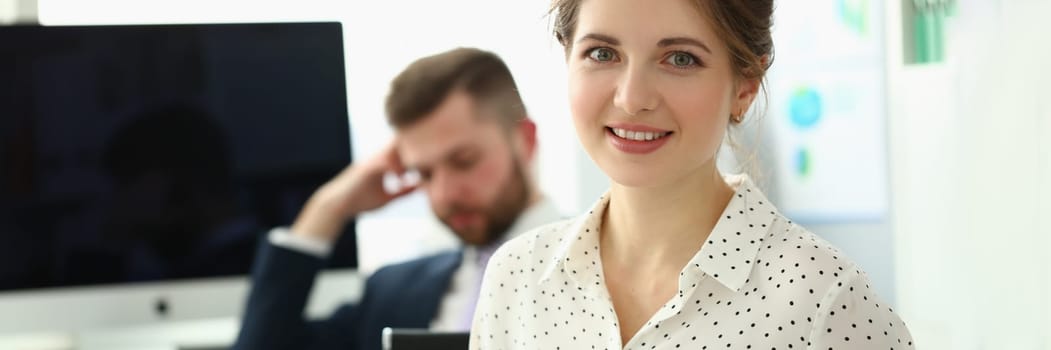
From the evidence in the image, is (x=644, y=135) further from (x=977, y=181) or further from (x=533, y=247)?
(x=977, y=181)

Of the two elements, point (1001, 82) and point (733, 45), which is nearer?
point (733, 45)

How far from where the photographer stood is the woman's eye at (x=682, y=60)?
1.22 meters

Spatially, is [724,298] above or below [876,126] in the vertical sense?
below

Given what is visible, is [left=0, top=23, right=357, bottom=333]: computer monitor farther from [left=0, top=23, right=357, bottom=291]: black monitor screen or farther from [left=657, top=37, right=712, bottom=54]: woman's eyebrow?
[left=657, top=37, right=712, bottom=54]: woman's eyebrow

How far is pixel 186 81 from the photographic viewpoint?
2.13 meters

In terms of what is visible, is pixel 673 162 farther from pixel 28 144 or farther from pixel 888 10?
pixel 28 144

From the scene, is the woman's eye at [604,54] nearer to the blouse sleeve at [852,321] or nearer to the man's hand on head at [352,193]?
the blouse sleeve at [852,321]

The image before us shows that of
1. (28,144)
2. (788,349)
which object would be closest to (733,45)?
(788,349)

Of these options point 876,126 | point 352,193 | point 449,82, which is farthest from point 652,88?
point 876,126

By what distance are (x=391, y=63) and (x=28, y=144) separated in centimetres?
111

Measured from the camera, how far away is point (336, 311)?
7.30ft

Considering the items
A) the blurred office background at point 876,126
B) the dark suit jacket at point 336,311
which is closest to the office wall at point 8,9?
the blurred office background at point 876,126

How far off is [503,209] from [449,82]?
24 cm

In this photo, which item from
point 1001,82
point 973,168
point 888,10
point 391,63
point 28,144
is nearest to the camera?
→ point 1001,82
